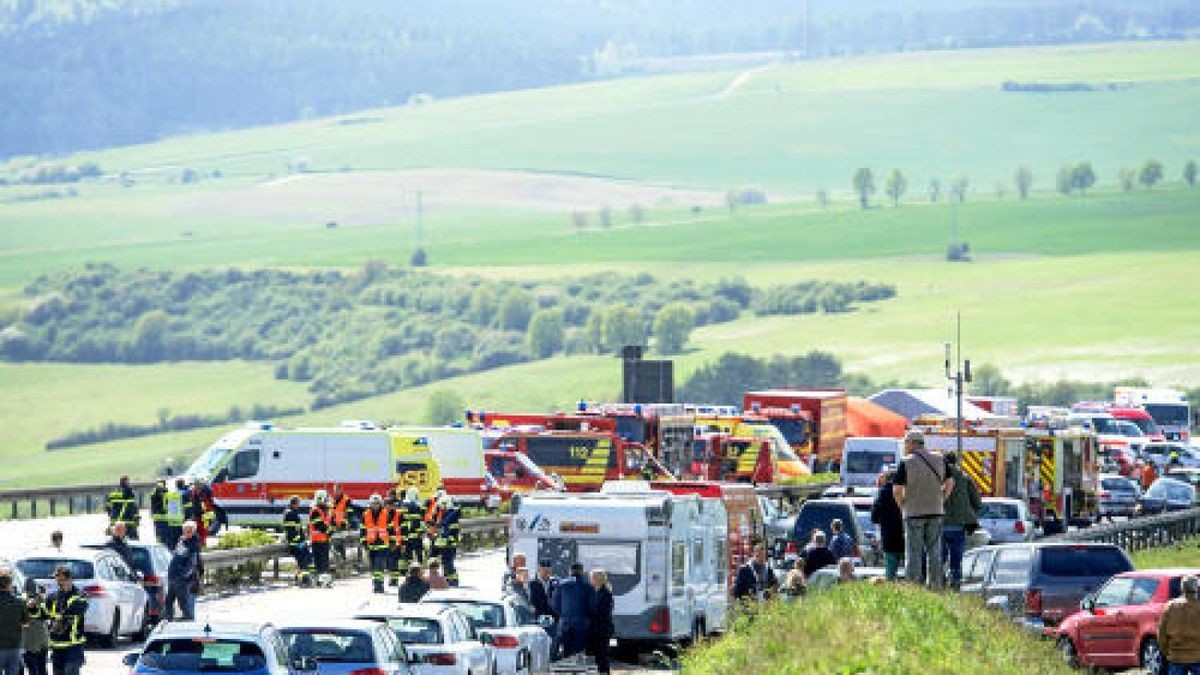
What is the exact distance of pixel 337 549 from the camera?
45.6 metres

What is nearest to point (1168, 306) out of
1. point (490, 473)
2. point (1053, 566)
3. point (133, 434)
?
point (133, 434)

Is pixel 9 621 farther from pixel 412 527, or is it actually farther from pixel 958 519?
pixel 412 527

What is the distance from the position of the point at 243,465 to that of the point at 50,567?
59.4ft

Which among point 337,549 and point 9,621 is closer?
point 9,621

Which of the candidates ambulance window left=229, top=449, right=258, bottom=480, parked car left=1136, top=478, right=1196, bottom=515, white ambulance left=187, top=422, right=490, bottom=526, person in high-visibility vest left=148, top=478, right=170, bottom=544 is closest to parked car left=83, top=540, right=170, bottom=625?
person in high-visibility vest left=148, top=478, right=170, bottom=544

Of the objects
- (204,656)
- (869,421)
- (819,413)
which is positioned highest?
(204,656)

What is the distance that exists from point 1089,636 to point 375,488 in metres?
22.3

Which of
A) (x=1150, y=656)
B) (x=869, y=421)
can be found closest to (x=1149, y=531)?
(x=869, y=421)

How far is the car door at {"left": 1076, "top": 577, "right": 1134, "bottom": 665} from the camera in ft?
96.5

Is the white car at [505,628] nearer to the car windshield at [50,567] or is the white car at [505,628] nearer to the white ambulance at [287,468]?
the car windshield at [50,567]

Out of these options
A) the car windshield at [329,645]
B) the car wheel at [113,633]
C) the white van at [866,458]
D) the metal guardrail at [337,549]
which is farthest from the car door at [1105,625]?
the white van at [866,458]

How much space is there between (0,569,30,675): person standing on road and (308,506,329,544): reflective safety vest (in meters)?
16.4

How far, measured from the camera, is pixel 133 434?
173 metres

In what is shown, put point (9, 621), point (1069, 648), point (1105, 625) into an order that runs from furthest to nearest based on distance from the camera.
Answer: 1. point (1069, 648)
2. point (1105, 625)
3. point (9, 621)
